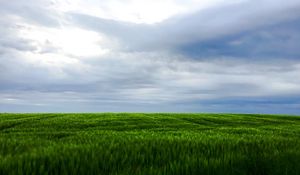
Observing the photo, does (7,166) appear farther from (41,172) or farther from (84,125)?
(84,125)

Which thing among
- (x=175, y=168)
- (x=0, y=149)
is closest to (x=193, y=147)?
(x=175, y=168)

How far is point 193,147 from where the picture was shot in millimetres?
8828

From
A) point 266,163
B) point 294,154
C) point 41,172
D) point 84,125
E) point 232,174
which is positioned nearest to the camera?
point 41,172

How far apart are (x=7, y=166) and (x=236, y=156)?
4733mm

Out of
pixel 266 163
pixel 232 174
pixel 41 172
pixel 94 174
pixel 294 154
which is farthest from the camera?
pixel 294 154

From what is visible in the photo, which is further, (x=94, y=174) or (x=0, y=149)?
(x=0, y=149)

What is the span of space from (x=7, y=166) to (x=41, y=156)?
40.7 inches

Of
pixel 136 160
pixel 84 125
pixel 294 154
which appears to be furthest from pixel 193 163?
pixel 84 125

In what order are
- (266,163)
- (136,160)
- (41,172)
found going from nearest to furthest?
(41,172), (136,160), (266,163)

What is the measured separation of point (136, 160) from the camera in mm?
6434

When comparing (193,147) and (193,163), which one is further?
(193,147)

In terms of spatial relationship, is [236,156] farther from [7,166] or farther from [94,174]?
[7,166]

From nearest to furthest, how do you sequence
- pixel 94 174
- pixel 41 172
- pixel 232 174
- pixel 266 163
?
pixel 41 172, pixel 94 174, pixel 232 174, pixel 266 163

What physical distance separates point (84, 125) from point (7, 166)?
62.5ft
